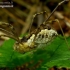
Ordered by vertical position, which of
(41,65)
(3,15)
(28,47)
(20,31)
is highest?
(3,15)

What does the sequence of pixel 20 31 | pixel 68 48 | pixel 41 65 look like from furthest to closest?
pixel 20 31 → pixel 68 48 → pixel 41 65

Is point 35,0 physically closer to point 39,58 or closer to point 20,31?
point 20,31

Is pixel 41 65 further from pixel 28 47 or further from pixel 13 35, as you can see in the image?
pixel 13 35

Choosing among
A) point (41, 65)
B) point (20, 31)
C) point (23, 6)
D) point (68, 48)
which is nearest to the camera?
point (41, 65)

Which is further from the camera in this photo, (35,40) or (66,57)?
(35,40)

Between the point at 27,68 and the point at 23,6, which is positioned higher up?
the point at 23,6

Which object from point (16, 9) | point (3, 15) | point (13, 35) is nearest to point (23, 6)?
point (16, 9)
